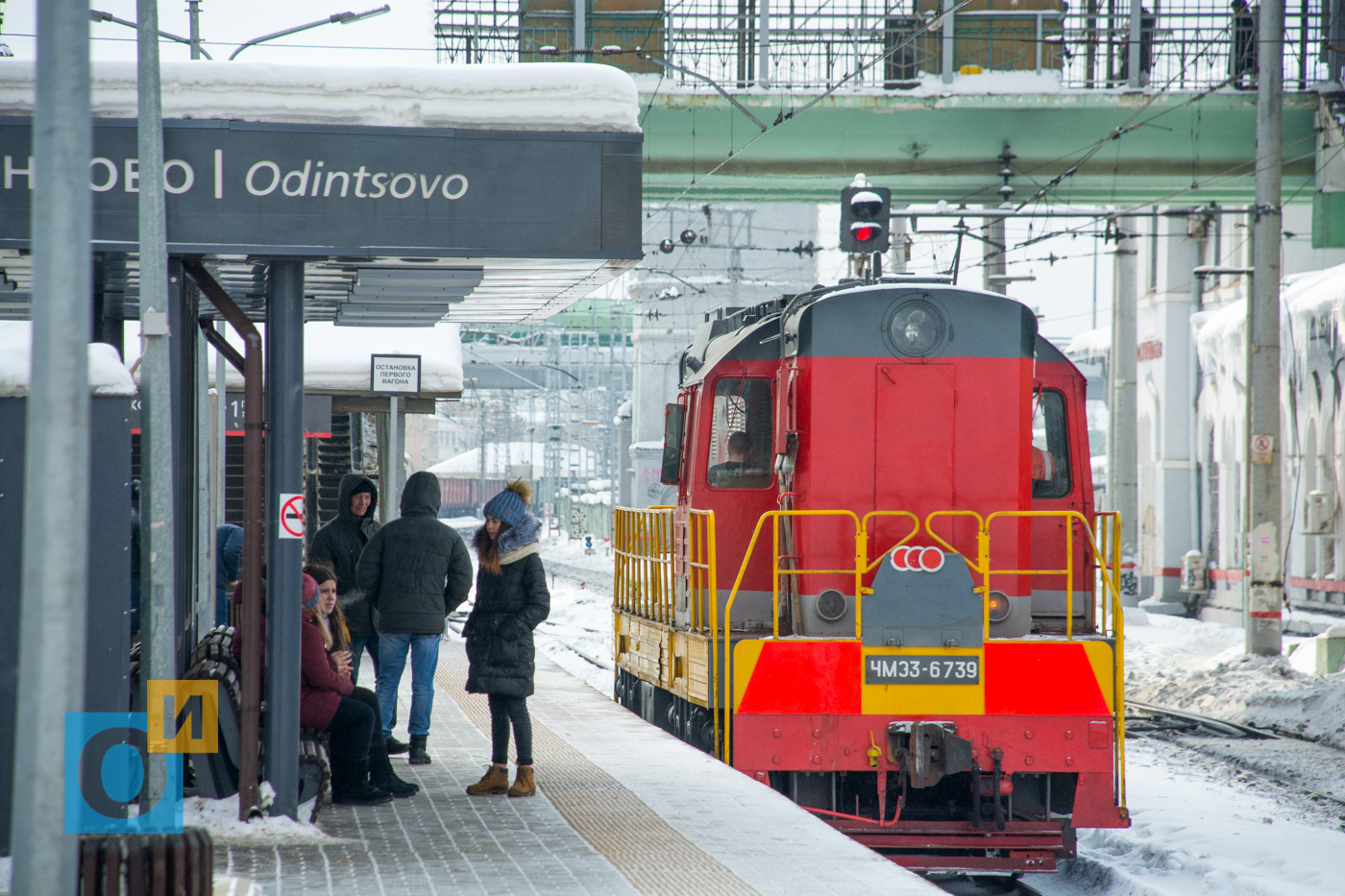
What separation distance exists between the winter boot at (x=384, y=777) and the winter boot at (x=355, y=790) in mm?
133

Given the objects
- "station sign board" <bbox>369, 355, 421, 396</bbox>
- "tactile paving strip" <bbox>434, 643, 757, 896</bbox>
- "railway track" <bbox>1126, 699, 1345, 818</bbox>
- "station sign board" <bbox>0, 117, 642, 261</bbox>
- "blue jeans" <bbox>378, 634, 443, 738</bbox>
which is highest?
"station sign board" <bbox>0, 117, 642, 261</bbox>

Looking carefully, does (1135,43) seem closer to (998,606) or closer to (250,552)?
(998,606)

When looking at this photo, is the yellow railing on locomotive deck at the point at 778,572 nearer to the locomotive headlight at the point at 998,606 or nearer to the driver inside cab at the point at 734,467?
the locomotive headlight at the point at 998,606

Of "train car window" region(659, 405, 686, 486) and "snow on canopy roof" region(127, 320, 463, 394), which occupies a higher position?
"snow on canopy roof" region(127, 320, 463, 394)

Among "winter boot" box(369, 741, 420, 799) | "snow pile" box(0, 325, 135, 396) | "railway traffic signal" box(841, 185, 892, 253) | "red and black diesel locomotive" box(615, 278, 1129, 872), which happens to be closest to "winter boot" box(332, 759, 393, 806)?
"winter boot" box(369, 741, 420, 799)

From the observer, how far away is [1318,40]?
709 inches

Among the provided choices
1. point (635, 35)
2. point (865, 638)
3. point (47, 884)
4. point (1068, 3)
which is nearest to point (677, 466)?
point (865, 638)

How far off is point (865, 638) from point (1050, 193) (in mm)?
14722

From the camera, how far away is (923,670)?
7.68m

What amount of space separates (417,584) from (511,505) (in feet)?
3.81

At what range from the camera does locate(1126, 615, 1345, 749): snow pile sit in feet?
44.9

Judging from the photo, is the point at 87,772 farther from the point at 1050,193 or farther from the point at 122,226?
the point at 1050,193

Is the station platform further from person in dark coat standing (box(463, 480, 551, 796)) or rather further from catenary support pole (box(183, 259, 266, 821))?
catenary support pole (box(183, 259, 266, 821))

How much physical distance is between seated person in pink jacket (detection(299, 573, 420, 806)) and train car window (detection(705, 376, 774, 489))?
9.40ft
